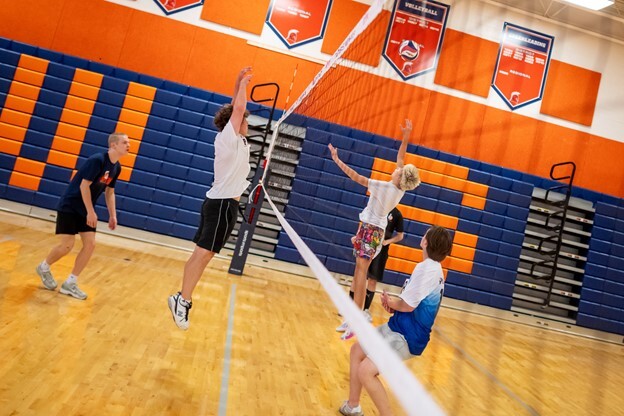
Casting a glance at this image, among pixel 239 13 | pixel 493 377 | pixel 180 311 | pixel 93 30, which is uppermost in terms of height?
pixel 239 13

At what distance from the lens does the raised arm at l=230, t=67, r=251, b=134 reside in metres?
3.13

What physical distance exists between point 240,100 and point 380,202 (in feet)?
4.51

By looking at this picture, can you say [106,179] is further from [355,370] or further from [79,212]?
[355,370]

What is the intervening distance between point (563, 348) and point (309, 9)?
699cm

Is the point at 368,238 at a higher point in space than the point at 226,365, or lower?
higher

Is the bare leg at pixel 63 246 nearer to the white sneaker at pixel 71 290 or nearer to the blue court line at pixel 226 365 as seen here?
the white sneaker at pixel 71 290

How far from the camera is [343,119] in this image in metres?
8.30

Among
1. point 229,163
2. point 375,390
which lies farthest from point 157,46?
point 375,390

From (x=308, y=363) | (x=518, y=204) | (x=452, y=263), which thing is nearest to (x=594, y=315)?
(x=518, y=204)

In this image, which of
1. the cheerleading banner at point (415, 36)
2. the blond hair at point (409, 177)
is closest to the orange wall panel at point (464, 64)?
the cheerleading banner at point (415, 36)

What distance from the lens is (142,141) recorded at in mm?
8562

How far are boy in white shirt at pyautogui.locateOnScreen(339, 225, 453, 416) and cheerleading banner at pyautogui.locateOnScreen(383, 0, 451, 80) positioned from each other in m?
5.95

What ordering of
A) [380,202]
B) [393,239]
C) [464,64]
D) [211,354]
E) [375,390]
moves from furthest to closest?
[464,64], [393,239], [380,202], [211,354], [375,390]

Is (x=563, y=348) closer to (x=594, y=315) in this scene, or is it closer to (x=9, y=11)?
(x=594, y=315)
